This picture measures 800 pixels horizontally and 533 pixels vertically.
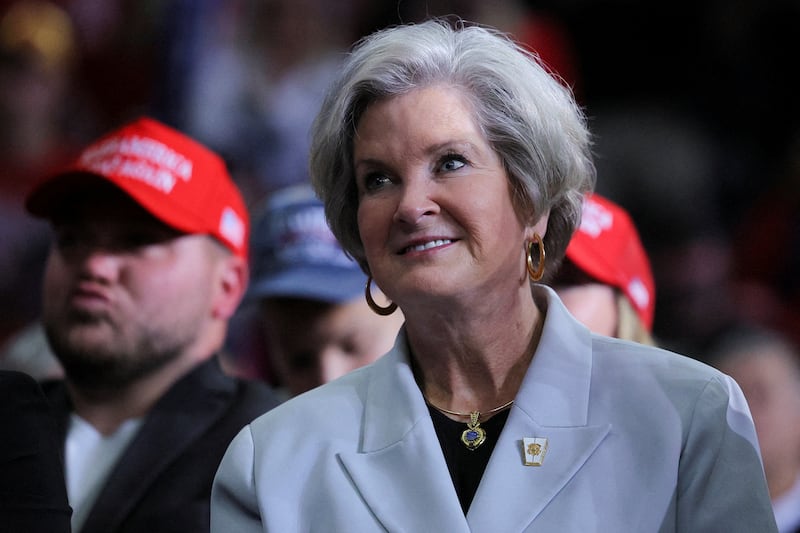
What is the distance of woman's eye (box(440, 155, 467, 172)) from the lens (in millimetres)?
2205

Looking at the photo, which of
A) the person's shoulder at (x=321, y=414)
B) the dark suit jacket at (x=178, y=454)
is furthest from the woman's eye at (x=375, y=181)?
the dark suit jacket at (x=178, y=454)

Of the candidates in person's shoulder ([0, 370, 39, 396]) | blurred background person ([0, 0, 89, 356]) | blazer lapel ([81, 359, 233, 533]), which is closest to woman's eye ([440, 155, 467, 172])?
person's shoulder ([0, 370, 39, 396])

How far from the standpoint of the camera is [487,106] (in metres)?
2.23

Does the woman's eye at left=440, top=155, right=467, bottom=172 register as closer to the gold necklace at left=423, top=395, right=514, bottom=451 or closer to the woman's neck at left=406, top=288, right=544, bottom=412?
the woman's neck at left=406, top=288, right=544, bottom=412

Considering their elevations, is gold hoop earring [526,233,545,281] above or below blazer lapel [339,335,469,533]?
above

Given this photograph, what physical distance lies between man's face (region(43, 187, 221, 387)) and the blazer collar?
91cm

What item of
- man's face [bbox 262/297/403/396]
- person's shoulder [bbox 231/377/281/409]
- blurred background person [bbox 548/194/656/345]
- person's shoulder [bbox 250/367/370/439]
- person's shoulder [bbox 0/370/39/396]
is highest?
person's shoulder [bbox 0/370/39/396]

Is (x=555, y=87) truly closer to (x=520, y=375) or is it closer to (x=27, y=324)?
(x=520, y=375)

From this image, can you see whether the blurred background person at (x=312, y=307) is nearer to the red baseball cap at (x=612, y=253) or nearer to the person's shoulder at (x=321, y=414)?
the red baseball cap at (x=612, y=253)

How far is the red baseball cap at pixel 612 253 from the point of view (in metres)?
3.15

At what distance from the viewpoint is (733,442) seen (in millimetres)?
2014

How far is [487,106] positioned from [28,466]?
0.97 metres

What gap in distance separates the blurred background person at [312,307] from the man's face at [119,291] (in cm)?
33

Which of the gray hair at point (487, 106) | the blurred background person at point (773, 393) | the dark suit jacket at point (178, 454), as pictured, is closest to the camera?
the gray hair at point (487, 106)
